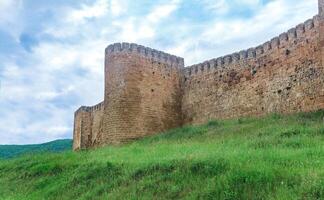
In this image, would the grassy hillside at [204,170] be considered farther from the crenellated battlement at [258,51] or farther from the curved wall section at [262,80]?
the crenellated battlement at [258,51]

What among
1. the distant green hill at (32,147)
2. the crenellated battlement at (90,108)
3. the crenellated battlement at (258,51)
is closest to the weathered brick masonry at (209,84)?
the crenellated battlement at (258,51)

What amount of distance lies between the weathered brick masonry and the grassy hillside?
1.85m

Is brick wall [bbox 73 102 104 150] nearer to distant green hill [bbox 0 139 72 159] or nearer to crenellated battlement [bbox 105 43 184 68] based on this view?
crenellated battlement [bbox 105 43 184 68]

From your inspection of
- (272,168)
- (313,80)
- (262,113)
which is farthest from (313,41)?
(272,168)

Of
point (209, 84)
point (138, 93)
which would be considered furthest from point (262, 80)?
point (138, 93)

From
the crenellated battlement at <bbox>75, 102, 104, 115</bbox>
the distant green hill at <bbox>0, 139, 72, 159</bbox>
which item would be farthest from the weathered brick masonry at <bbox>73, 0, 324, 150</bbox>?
the distant green hill at <bbox>0, 139, 72, 159</bbox>

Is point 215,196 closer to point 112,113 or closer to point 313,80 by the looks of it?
point 313,80

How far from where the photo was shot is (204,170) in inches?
337

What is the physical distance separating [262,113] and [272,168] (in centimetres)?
935

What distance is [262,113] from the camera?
55.7 feet

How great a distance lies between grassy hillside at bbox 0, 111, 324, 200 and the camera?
737cm

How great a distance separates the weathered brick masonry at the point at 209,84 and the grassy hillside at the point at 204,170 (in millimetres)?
1848

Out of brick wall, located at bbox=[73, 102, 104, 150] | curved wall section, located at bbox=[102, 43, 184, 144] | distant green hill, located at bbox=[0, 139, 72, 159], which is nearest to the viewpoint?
curved wall section, located at bbox=[102, 43, 184, 144]

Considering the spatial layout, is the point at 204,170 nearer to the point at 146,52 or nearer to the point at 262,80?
the point at 262,80
